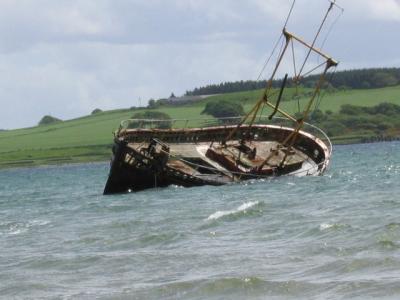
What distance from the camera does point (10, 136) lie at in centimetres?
18100

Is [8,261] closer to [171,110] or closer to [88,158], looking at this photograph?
[88,158]

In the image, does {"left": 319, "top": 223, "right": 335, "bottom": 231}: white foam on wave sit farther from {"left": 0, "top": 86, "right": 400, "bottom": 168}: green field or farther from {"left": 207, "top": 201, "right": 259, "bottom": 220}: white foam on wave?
{"left": 0, "top": 86, "right": 400, "bottom": 168}: green field

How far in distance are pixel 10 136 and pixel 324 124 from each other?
209 feet

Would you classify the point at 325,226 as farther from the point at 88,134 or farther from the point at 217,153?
the point at 88,134

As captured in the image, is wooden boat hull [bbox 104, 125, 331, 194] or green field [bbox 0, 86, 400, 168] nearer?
wooden boat hull [bbox 104, 125, 331, 194]

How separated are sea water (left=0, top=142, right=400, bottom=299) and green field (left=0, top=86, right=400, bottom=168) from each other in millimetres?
96764

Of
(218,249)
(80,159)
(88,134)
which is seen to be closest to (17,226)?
(218,249)

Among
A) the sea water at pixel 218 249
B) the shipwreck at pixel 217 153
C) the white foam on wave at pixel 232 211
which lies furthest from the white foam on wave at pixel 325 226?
the shipwreck at pixel 217 153

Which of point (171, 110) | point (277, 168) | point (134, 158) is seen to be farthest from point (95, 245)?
point (171, 110)

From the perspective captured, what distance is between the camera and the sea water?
16.5 metres

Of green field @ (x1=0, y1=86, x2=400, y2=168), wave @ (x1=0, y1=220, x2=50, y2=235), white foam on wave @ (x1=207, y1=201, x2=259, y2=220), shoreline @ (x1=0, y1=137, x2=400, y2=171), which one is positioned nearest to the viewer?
white foam on wave @ (x1=207, y1=201, x2=259, y2=220)

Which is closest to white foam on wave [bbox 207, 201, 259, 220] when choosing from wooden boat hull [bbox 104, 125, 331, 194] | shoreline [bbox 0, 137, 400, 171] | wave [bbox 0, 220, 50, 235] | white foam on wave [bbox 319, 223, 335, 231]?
white foam on wave [bbox 319, 223, 335, 231]

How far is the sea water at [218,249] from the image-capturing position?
16516 millimetres

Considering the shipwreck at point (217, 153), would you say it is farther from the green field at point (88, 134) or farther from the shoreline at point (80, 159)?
the shoreline at point (80, 159)
